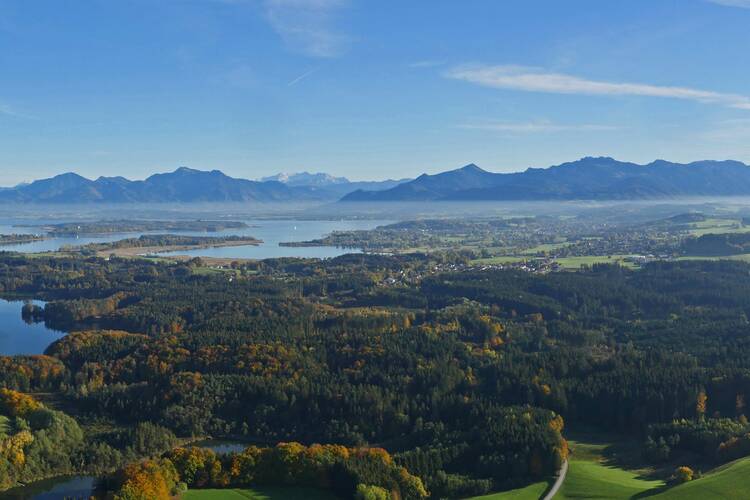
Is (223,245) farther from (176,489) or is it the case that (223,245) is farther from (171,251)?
(176,489)

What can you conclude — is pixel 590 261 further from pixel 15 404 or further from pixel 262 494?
pixel 262 494

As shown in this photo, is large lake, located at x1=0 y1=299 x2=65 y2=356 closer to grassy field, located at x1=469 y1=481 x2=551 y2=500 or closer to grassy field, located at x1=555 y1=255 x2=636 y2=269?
grassy field, located at x1=469 y1=481 x2=551 y2=500

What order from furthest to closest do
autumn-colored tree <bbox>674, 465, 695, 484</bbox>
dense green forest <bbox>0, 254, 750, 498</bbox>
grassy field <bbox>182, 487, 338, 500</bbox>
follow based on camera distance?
dense green forest <bbox>0, 254, 750, 498</bbox>, autumn-colored tree <bbox>674, 465, 695, 484</bbox>, grassy field <bbox>182, 487, 338, 500</bbox>

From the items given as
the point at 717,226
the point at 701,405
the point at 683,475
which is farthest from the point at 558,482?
the point at 717,226

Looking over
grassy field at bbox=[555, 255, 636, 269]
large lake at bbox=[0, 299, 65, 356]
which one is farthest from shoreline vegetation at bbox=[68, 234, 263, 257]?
→ grassy field at bbox=[555, 255, 636, 269]

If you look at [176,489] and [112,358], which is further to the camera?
[112,358]

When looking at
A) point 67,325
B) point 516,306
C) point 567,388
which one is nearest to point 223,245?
point 67,325

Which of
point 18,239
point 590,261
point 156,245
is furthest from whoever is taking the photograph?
point 18,239
